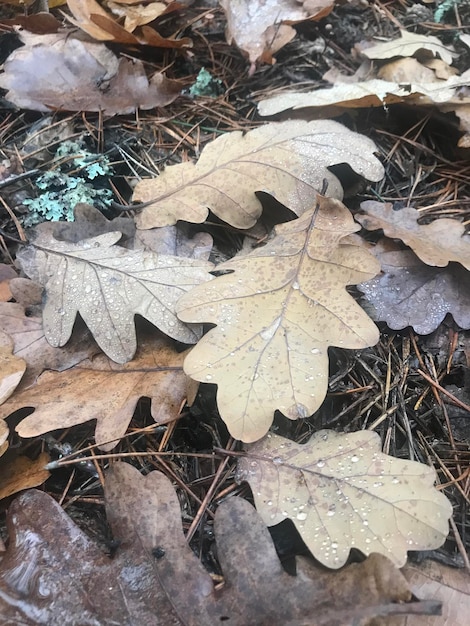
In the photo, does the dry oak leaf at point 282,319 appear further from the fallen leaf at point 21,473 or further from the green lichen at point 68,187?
the green lichen at point 68,187

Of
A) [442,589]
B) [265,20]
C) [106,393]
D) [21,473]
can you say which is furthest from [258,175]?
[442,589]

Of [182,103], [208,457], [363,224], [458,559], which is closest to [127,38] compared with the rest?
[182,103]

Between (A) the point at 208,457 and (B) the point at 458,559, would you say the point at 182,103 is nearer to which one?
(A) the point at 208,457

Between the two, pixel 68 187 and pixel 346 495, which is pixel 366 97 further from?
pixel 346 495

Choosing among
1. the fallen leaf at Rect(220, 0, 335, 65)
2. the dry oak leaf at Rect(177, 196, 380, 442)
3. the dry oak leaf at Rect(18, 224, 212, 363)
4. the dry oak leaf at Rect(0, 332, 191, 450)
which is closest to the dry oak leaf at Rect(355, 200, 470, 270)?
the dry oak leaf at Rect(177, 196, 380, 442)

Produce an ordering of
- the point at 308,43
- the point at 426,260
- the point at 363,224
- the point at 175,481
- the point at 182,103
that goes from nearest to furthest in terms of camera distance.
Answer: the point at 175,481, the point at 426,260, the point at 363,224, the point at 182,103, the point at 308,43
